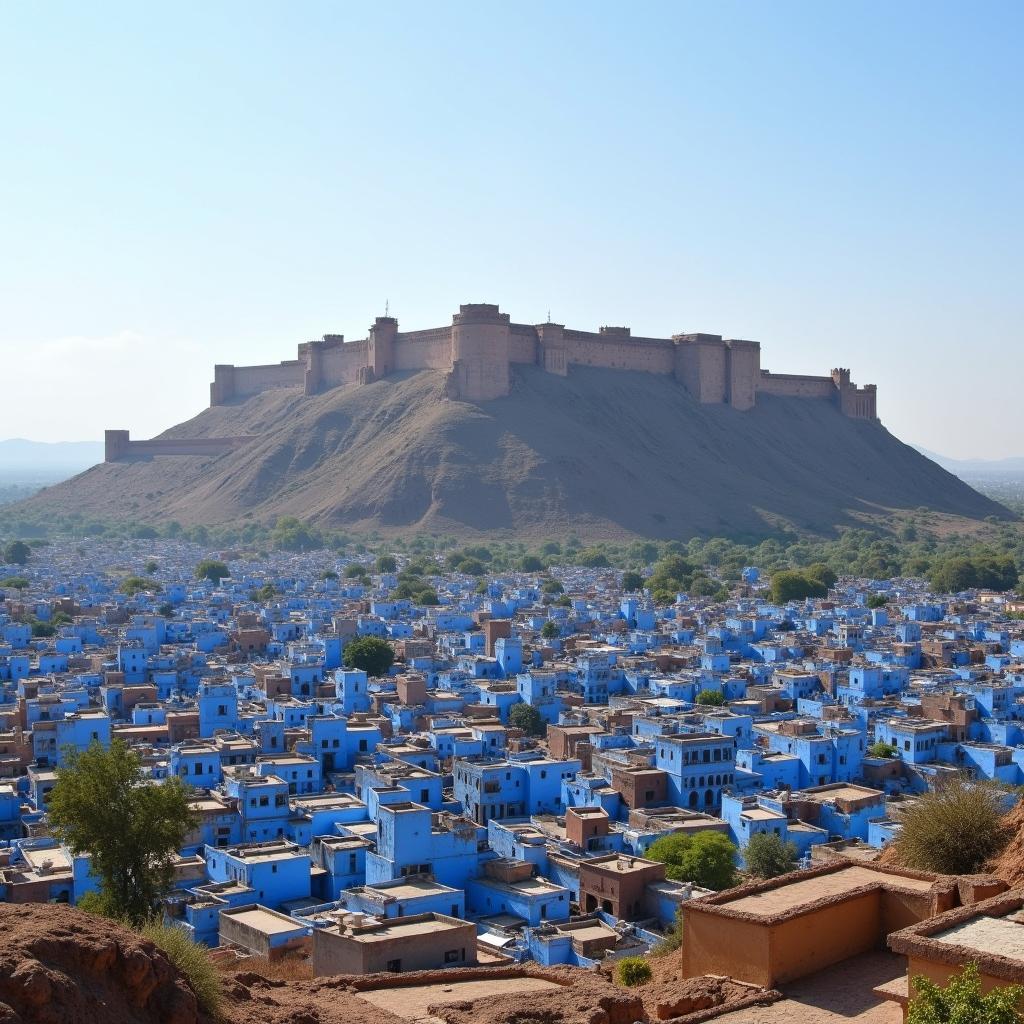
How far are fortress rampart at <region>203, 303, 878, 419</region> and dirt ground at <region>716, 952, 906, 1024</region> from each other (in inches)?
2090

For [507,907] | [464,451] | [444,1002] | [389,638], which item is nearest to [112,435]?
[464,451]

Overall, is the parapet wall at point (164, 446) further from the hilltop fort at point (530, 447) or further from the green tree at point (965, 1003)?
the green tree at point (965, 1003)

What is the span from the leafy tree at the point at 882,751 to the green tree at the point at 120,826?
38.3ft

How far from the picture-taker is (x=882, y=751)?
62.7 feet

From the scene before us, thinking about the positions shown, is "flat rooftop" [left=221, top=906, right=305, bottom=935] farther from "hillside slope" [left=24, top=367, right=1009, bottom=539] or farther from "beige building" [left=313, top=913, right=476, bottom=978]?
"hillside slope" [left=24, top=367, right=1009, bottom=539]

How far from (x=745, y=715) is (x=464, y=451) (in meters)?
36.1

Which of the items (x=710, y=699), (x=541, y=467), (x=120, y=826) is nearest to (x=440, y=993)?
(x=120, y=826)

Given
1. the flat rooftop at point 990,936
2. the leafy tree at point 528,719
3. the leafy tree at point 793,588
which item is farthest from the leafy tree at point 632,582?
the flat rooftop at point 990,936

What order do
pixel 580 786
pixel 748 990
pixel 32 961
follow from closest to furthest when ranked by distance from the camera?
pixel 32 961, pixel 748 990, pixel 580 786

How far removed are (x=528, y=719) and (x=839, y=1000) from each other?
53.0 ft

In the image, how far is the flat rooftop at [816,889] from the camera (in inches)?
215

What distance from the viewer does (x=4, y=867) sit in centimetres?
1282

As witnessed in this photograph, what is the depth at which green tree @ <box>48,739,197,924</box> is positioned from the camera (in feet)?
33.3

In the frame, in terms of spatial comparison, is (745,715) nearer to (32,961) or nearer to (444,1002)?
(444,1002)
